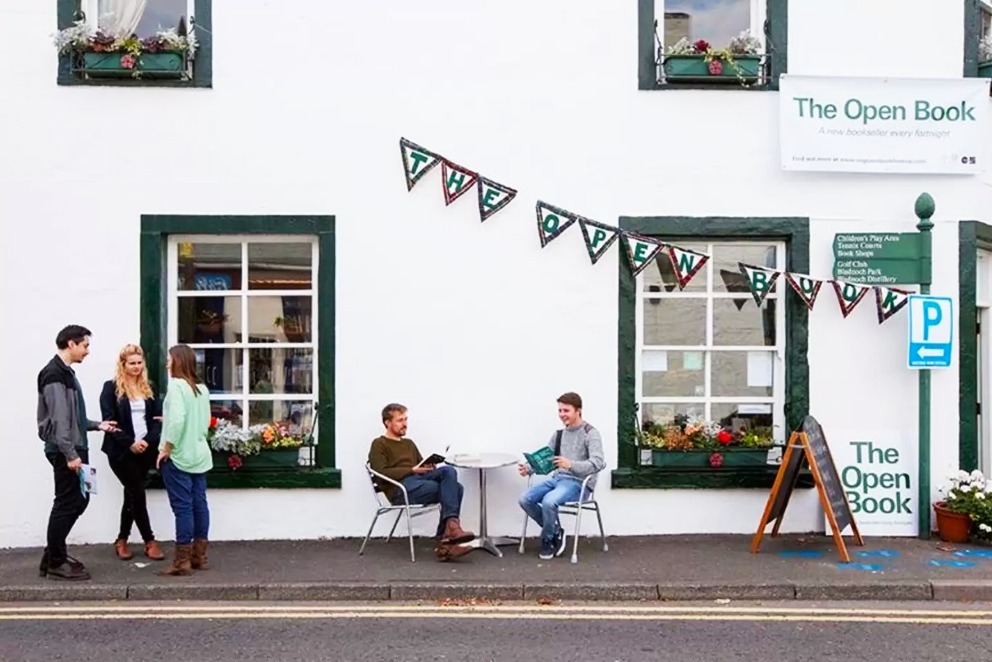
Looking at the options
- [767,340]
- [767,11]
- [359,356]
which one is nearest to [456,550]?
[359,356]

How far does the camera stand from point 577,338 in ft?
28.9

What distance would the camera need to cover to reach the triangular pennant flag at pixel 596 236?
873 cm

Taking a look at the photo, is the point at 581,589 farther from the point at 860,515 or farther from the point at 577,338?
the point at 860,515

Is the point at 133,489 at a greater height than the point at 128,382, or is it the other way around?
the point at 128,382

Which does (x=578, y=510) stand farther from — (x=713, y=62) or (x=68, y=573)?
(x=713, y=62)

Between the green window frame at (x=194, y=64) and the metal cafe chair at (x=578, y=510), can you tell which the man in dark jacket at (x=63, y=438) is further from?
the metal cafe chair at (x=578, y=510)

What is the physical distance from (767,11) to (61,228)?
22.5 feet

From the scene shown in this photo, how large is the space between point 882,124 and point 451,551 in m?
5.57

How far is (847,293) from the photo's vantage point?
28.7 feet

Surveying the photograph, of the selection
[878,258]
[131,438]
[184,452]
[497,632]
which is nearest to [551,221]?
[878,258]

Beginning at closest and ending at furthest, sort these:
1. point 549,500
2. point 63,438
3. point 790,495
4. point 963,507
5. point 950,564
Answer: point 63,438 → point 950,564 → point 549,500 → point 790,495 → point 963,507

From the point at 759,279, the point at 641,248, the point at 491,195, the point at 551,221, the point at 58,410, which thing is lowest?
the point at 58,410

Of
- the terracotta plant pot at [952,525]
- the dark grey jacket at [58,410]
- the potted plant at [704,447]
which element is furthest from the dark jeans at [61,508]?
the terracotta plant pot at [952,525]

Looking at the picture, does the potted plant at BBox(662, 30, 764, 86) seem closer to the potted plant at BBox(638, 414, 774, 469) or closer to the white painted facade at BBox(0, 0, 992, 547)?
the white painted facade at BBox(0, 0, 992, 547)
